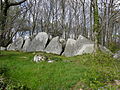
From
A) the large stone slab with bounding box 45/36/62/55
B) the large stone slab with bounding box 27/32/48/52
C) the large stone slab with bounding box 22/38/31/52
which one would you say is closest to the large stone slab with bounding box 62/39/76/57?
the large stone slab with bounding box 45/36/62/55

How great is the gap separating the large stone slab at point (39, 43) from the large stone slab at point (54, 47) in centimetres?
70

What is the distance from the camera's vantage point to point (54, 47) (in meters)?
12.4

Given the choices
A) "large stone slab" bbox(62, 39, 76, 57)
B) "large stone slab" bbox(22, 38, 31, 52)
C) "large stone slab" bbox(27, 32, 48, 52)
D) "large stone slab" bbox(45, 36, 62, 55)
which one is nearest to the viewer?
"large stone slab" bbox(62, 39, 76, 57)

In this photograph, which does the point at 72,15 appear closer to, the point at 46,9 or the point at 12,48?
the point at 46,9

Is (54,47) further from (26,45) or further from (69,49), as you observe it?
(26,45)

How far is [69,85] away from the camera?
12.4 ft

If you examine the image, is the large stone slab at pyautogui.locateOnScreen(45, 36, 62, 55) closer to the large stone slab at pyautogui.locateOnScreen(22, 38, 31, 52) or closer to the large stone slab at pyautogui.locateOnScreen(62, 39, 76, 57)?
the large stone slab at pyautogui.locateOnScreen(62, 39, 76, 57)

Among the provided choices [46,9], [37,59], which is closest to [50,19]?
[46,9]

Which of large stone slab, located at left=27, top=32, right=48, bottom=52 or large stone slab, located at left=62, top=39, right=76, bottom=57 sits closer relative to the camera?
large stone slab, located at left=62, top=39, right=76, bottom=57

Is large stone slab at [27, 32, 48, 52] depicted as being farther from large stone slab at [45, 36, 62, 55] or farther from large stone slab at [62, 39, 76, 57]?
large stone slab at [62, 39, 76, 57]

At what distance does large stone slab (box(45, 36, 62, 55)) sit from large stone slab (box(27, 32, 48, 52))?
701mm

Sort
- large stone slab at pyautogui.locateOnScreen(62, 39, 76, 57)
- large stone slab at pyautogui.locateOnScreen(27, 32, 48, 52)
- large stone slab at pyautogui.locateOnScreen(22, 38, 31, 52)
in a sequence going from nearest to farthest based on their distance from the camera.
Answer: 1. large stone slab at pyautogui.locateOnScreen(62, 39, 76, 57)
2. large stone slab at pyautogui.locateOnScreen(27, 32, 48, 52)
3. large stone slab at pyautogui.locateOnScreen(22, 38, 31, 52)

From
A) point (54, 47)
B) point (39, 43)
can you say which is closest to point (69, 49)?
point (54, 47)

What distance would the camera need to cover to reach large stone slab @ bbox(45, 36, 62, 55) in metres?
12.1
